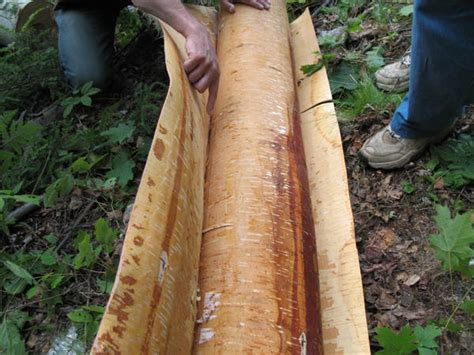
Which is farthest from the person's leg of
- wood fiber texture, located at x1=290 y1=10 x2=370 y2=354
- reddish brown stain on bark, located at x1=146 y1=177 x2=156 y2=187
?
reddish brown stain on bark, located at x1=146 y1=177 x2=156 y2=187

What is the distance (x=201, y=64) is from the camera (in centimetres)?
177

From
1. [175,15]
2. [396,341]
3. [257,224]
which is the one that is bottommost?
[396,341]

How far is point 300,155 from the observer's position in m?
1.82

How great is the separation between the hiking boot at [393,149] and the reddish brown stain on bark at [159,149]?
1.08 m

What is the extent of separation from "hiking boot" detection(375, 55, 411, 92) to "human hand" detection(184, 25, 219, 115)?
39.7 inches

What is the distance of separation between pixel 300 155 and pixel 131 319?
0.95 m

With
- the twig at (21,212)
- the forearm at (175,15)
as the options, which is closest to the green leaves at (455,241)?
the forearm at (175,15)

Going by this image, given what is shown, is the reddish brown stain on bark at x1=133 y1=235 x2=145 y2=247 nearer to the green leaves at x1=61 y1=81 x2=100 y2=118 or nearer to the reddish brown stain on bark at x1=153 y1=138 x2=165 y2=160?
the reddish brown stain on bark at x1=153 y1=138 x2=165 y2=160

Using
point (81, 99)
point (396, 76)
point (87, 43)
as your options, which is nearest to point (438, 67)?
point (396, 76)

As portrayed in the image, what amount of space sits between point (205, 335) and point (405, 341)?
57cm

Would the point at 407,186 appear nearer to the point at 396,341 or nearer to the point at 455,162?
the point at 455,162

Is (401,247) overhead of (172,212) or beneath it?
beneath

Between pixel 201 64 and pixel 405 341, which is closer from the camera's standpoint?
pixel 405 341

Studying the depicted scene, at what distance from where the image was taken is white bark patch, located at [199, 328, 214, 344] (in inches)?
Answer: 50.0
